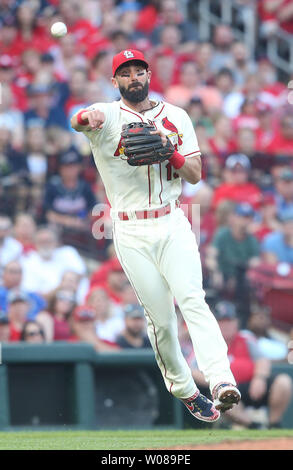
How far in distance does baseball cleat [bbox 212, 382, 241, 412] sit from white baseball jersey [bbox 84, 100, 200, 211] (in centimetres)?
120

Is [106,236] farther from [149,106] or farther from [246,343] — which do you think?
[149,106]

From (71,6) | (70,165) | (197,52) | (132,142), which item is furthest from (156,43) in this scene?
(132,142)

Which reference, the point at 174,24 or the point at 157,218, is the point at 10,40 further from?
the point at 157,218

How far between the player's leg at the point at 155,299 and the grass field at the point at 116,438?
498 mm

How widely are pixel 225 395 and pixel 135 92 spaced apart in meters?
1.94

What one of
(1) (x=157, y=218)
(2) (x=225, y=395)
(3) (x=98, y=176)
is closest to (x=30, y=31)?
(3) (x=98, y=176)

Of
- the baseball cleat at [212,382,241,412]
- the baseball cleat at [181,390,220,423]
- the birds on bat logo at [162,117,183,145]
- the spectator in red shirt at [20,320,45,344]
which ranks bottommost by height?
the baseball cleat at [181,390,220,423]

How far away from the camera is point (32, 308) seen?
30.8 feet

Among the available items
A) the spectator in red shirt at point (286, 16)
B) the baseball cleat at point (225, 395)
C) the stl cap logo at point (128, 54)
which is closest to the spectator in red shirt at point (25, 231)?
the stl cap logo at point (128, 54)

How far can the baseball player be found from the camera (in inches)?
241

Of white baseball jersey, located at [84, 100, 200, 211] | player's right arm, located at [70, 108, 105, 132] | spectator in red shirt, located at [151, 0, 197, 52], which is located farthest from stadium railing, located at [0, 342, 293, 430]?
spectator in red shirt, located at [151, 0, 197, 52]

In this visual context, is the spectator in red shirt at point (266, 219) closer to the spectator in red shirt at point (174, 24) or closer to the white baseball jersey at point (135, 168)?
the spectator in red shirt at point (174, 24)

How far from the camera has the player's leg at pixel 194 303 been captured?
6020 mm

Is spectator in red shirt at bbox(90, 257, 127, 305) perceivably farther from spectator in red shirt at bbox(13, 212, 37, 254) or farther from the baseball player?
the baseball player
